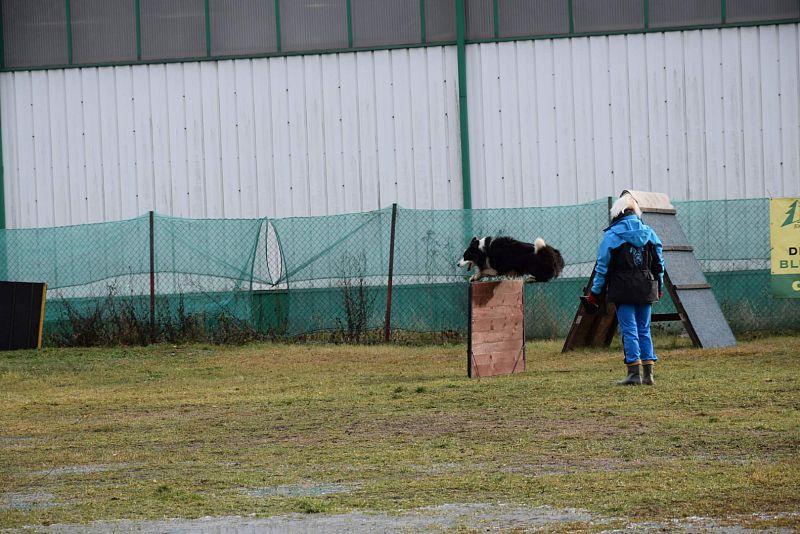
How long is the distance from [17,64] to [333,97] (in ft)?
19.4

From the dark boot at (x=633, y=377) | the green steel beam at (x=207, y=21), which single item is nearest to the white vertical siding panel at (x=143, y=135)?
the green steel beam at (x=207, y=21)

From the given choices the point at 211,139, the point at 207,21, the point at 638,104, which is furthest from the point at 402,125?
the point at 638,104

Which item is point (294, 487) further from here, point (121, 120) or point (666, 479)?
point (121, 120)

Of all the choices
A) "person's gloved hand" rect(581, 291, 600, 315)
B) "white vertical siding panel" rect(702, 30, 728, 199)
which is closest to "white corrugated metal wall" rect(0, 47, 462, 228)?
"white vertical siding panel" rect(702, 30, 728, 199)

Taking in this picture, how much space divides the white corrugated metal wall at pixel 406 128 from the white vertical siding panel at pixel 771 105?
2cm

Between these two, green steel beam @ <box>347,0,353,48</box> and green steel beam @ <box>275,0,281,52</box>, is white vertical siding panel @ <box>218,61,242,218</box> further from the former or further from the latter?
green steel beam @ <box>347,0,353,48</box>

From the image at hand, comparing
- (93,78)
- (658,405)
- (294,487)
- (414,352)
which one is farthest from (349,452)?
(93,78)

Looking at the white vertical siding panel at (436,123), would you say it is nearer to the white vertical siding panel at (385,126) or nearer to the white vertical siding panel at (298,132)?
the white vertical siding panel at (385,126)

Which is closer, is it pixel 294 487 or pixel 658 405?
pixel 294 487

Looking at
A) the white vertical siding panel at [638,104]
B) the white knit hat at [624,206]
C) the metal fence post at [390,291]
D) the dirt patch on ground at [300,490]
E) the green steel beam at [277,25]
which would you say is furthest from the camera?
the green steel beam at [277,25]

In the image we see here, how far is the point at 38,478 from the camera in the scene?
6.96 meters

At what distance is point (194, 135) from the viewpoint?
71.5 feet

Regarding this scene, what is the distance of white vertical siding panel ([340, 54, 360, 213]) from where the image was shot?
70.4ft

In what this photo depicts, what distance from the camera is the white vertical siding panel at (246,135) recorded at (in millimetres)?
21672
